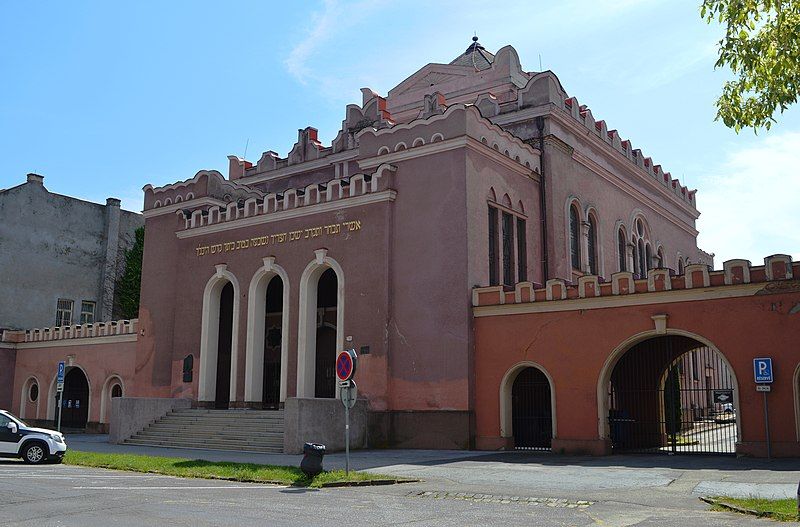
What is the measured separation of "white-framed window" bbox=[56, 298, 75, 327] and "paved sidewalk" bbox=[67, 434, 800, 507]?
1011 inches

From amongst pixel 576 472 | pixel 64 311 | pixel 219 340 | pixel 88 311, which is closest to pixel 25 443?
pixel 219 340

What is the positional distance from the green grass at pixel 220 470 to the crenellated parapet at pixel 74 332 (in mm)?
14423

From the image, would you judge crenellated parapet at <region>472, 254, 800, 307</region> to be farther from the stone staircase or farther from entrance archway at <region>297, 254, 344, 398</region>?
the stone staircase

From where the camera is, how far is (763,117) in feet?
42.0

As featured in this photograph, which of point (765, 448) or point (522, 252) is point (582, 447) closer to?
point (765, 448)

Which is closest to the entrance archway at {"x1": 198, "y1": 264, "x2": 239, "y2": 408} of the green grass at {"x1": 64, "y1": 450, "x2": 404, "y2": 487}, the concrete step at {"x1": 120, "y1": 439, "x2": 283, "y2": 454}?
the concrete step at {"x1": 120, "y1": 439, "x2": 283, "y2": 454}

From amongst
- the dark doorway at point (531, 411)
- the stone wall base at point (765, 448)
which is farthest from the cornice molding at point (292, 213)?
the stone wall base at point (765, 448)

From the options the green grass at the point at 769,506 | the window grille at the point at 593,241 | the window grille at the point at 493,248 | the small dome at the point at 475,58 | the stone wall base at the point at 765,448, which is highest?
the small dome at the point at 475,58

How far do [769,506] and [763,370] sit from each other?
895 centimetres

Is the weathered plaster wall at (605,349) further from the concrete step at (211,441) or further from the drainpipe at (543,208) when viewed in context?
the concrete step at (211,441)

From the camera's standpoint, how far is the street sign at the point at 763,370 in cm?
1898

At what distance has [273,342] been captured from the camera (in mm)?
30969

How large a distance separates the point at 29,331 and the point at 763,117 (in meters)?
37.4

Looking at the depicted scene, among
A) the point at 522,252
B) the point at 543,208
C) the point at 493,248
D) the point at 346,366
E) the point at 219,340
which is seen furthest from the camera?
the point at 219,340
